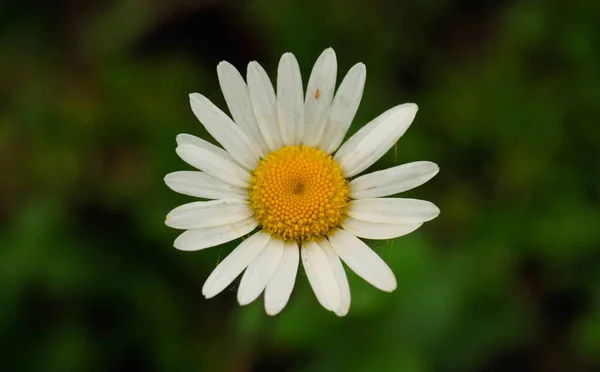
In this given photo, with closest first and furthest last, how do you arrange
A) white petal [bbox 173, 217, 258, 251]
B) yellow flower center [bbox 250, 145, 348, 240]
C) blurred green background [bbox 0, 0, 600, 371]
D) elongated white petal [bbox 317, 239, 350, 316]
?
1. elongated white petal [bbox 317, 239, 350, 316]
2. white petal [bbox 173, 217, 258, 251]
3. yellow flower center [bbox 250, 145, 348, 240]
4. blurred green background [bbox 0, 0, 600, 371]

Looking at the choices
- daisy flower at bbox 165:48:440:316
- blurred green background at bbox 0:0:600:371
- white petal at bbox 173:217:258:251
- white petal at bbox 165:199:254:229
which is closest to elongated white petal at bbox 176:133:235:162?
daisy flower at bbox 165:48:440:316

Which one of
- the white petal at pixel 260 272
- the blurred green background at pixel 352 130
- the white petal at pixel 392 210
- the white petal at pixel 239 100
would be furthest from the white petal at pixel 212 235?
the blurred green background at pixel 352 130

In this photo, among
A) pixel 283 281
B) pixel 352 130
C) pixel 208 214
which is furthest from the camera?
pixel 352 130

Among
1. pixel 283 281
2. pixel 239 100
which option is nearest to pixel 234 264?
pixel 283 281

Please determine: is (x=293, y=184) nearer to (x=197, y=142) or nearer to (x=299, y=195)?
(x=299, y=195)

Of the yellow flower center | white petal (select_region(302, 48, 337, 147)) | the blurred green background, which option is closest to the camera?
white petal (select_region(302, 48, 337, 147))

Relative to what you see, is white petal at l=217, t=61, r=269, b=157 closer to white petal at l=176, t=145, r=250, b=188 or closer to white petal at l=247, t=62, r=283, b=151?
white petal at l=247, t=62, r=283, b=151
